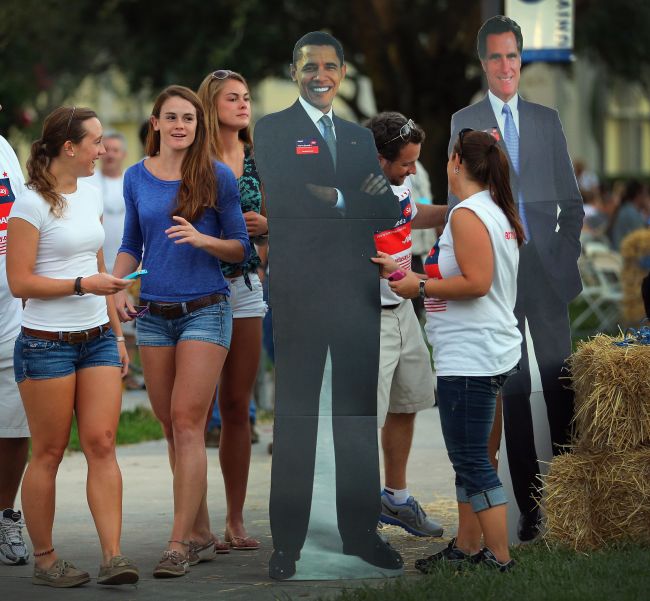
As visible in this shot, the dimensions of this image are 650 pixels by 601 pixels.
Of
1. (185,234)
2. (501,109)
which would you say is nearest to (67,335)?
(185,234)

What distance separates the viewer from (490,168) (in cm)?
570

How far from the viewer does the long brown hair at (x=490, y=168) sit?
18.7 ft

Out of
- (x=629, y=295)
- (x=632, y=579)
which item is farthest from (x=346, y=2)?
(x=632, y=579)

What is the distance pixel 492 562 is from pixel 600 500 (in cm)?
76

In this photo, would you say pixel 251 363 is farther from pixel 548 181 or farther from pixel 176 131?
pixel 548 181

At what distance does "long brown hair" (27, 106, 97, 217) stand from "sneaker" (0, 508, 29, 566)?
1.56 m

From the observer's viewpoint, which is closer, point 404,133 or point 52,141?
point 52,141

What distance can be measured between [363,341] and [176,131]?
1.20 metres

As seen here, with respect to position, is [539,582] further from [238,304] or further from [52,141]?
[52,141]

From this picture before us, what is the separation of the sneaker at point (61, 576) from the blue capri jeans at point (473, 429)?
161cm

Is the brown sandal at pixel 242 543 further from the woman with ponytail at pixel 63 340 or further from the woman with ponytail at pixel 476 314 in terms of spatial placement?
the woman with ponytail at pixel 476 314

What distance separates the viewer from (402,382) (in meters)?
6.56

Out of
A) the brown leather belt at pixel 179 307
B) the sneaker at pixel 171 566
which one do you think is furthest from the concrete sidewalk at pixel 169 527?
the brown leather belt at pixel 179 307

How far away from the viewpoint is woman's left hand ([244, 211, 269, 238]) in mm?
6412
